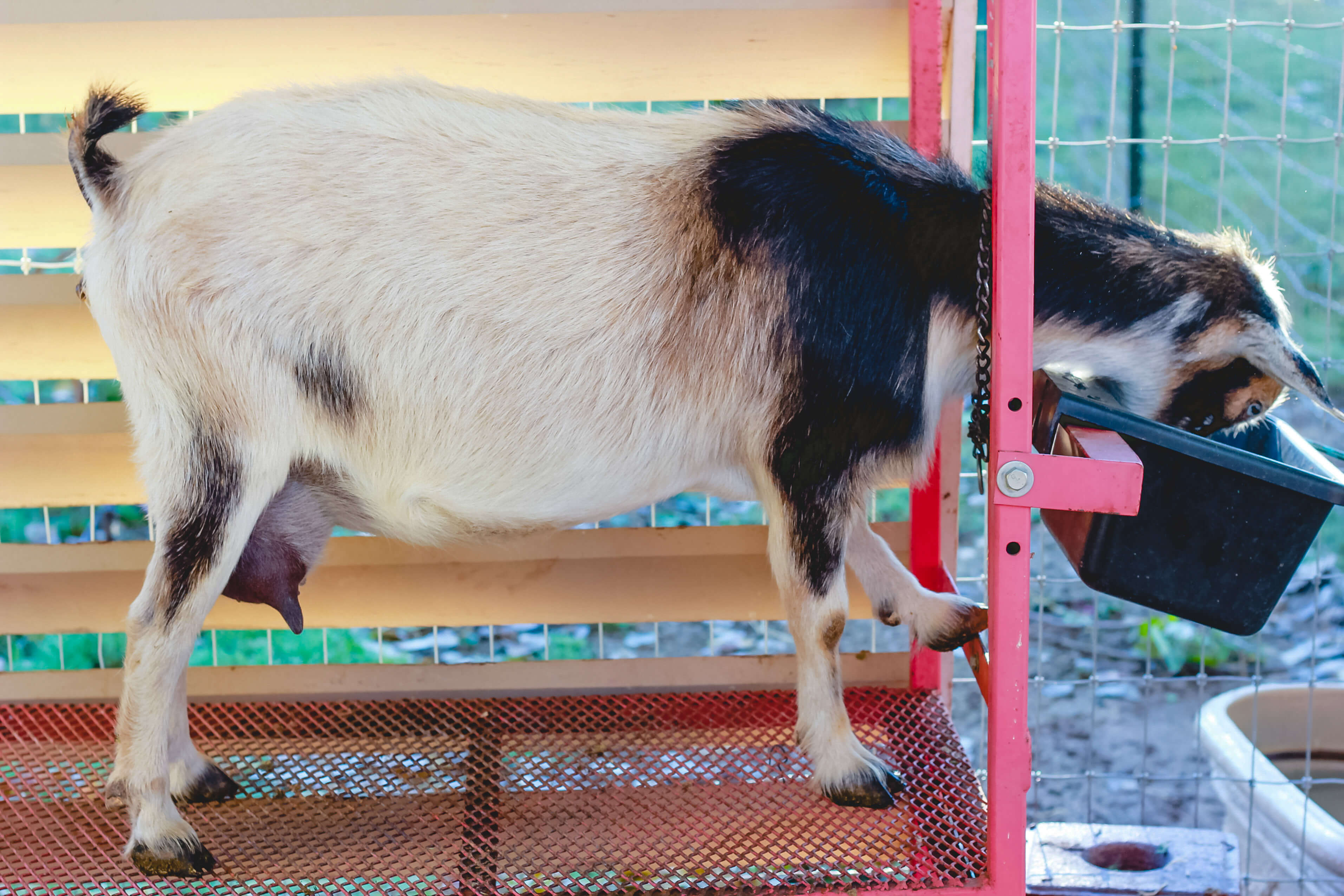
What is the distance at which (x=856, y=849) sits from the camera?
7.45 ft

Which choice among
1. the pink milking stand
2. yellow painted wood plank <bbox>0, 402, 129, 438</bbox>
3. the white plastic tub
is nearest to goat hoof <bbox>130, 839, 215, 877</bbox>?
yellow painted wood plank <bbox>0, 402, 129, 438</bbox>

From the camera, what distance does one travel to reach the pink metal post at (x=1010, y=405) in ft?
6.11

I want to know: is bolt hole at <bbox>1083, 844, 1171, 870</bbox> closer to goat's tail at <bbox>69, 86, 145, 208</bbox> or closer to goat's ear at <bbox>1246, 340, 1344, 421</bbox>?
goat's ear at <bbox>1246, 340, 1344, 421</bbox>

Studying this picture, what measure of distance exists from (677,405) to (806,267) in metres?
0.41

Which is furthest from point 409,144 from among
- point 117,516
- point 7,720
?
point 117,516

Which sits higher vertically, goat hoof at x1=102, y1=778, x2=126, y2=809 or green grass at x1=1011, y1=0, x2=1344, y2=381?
green grass at x1=1011, y1=0, x2=1344, y2=381

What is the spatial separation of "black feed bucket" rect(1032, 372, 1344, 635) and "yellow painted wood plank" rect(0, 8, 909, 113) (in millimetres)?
1261

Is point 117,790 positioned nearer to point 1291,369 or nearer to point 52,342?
point 52,342

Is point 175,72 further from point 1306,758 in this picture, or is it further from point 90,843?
point 1306,758

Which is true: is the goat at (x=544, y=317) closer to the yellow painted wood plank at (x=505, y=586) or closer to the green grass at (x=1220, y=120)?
the yellow painted wood plank at (x=505, y=586)

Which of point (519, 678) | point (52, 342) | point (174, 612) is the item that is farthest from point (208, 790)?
point (52, 342)

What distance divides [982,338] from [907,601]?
847 mm

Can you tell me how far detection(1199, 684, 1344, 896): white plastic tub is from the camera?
108 inches

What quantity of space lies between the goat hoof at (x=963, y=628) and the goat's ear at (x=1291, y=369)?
838mm
